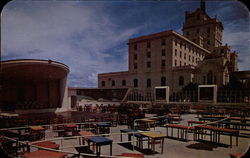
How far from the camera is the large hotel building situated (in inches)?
1127

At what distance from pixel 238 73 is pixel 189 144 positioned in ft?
107

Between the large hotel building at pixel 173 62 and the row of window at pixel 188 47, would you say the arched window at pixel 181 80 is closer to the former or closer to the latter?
the large hotel building at pixel 173 62

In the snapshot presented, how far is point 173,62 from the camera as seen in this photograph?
32438mm

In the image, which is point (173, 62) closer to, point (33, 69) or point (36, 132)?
point (33, 69)

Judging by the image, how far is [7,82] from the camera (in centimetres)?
1758

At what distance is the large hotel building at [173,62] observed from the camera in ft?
93.9

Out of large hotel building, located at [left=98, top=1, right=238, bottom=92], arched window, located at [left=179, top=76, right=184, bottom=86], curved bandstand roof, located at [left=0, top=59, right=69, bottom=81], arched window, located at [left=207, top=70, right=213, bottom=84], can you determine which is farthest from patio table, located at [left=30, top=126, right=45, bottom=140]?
arched window, located at [left=207, top=70, right=213, bottom=84]

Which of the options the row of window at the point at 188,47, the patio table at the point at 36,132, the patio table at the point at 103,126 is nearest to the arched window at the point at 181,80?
the row of window at the point at 188,47

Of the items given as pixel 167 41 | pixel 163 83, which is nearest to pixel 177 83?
pixel 163 83

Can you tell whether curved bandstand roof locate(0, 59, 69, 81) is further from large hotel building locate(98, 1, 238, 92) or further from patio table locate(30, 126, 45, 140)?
large hotel building locate(98, 1, 238, 92)

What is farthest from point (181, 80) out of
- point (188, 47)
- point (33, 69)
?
point (33, 69)

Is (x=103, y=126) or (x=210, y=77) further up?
(x=210, y=77)

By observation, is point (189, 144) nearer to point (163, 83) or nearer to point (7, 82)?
point (7, 82)

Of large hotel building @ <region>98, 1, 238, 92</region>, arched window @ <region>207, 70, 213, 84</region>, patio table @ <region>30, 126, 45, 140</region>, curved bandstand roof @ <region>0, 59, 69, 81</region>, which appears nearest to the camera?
patio table @ <region>30, 126, 45, 140</region>
